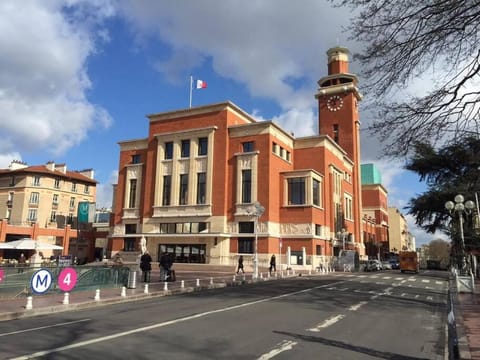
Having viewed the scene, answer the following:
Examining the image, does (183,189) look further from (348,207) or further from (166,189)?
(348,207)

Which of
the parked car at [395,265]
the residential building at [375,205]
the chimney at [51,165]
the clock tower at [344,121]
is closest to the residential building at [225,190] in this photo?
the clock tower at [344,121]

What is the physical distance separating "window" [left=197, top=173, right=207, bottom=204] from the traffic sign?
3480 centimetres

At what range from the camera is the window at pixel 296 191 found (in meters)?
49.9

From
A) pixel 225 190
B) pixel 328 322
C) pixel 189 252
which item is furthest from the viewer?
pixel 189 252

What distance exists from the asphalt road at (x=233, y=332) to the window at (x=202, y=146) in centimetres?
3732

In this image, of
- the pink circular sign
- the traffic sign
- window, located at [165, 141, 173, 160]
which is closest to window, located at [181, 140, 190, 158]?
window, located at [165, 141, 173, 160]

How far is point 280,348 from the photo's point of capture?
8375 mm

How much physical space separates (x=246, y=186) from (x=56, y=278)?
109 ft

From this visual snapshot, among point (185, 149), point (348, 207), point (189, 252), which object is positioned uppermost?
point (185, 149)

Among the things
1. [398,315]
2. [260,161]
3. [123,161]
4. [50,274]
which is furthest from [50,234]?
[398,315]

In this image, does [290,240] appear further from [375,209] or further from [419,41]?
[375,209]

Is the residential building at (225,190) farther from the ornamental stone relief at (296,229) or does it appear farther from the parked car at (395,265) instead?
the parked car at (395,265)

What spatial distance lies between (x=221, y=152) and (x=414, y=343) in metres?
42.3

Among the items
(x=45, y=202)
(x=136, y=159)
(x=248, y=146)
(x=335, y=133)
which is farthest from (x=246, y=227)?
(x=45, y=202)
